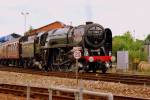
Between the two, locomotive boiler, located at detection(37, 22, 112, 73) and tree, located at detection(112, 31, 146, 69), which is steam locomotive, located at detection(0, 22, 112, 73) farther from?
tree, located at detection(112, 31, 146, 69)

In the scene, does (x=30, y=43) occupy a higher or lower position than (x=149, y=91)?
higher

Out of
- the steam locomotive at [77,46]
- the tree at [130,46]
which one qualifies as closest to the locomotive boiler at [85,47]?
the steam locomotive at [77,46]

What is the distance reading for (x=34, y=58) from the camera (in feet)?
131

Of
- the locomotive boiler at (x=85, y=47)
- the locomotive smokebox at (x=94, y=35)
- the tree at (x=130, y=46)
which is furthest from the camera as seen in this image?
the tree at (x=130, y=46)

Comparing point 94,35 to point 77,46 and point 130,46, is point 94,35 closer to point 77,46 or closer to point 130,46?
point 77,46

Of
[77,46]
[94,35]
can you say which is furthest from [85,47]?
[94,35]

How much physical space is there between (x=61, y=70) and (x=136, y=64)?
47.4 ft

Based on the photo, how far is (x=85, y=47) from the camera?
31203mm

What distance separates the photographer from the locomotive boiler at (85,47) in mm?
30969

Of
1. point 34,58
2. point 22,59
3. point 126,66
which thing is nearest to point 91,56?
point 34,58

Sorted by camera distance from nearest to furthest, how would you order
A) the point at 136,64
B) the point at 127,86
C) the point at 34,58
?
the point at 127,86 < the point at 34,58 < the point at 136,64

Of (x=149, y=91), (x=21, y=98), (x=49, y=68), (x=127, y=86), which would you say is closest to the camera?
(x=21, y=98)

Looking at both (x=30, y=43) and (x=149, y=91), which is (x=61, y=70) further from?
(x=149, y=91)

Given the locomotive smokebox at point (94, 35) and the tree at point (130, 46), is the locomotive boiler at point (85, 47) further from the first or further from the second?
the tree at point (130, 46)
